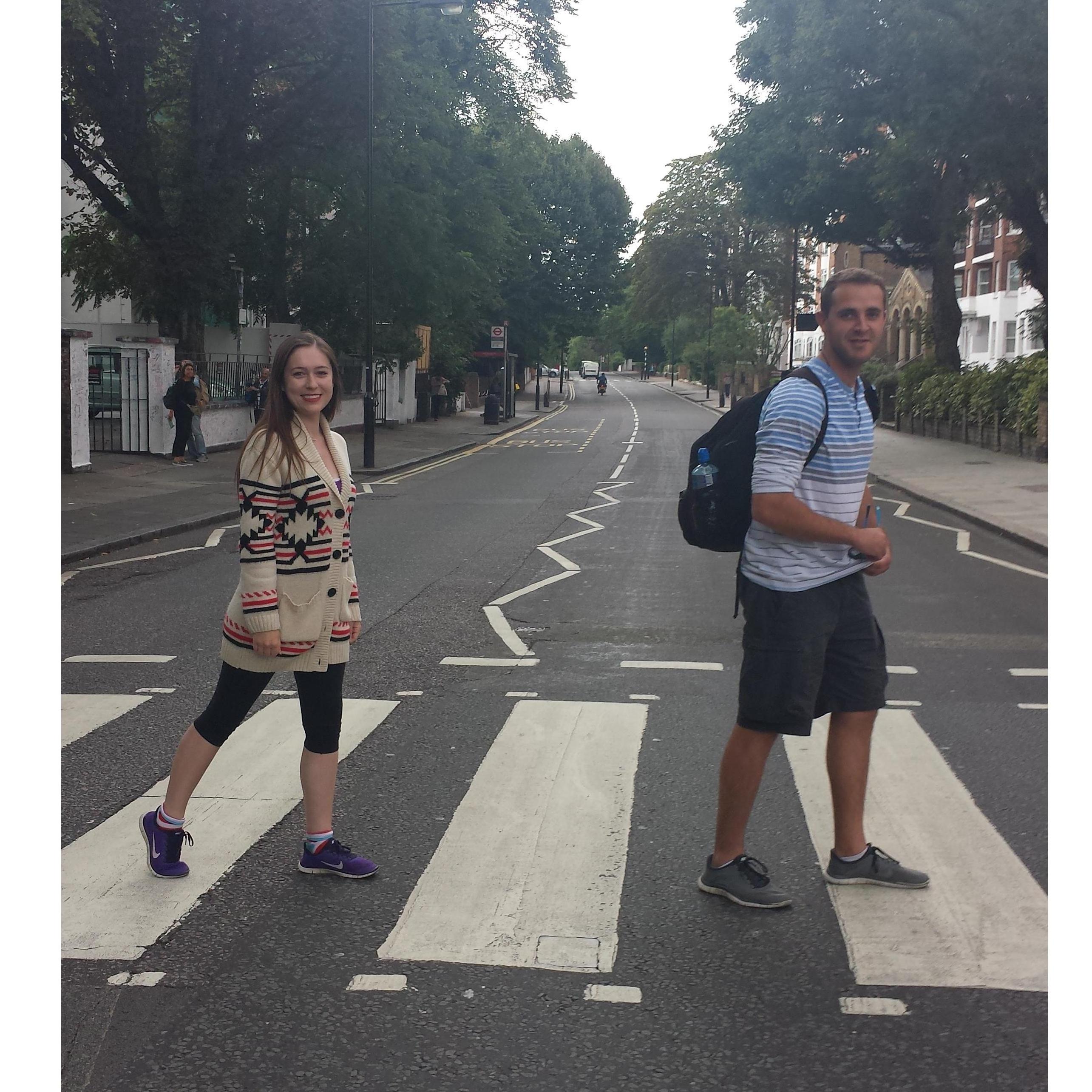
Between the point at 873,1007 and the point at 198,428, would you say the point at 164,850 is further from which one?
the point at 198,428

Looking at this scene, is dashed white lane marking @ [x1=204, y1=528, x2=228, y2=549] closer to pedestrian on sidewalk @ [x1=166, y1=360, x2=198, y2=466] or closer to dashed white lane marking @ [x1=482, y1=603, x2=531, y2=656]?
dashed white lane marking @ [x1=482, y1=603, x2=531, y2=656]

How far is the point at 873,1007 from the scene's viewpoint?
3.35m

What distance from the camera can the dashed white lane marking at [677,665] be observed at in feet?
25.1

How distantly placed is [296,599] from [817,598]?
1.61 m

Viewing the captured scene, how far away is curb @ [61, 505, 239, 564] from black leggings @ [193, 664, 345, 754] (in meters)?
7.99

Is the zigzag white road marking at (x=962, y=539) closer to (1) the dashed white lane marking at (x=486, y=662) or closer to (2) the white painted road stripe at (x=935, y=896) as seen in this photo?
(1) the dashed white lane marking at (x=486, y=662)

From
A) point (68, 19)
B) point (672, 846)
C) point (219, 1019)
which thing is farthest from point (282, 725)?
point (68, 19)

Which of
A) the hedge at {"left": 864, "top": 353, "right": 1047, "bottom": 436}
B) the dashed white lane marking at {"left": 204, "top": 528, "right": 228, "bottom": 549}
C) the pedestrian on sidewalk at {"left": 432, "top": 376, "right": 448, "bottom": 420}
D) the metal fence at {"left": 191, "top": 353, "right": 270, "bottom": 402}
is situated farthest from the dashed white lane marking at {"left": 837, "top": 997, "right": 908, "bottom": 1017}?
the pedestrian on sidewalk at {"left": 432, "top": 376, "right": 448, "bottom": 420}

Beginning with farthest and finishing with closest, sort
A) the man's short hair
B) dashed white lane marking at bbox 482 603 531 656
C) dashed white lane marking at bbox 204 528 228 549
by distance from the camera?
dashed white lane marking at bbox 204 528 228 549 < dashed white lane marking at bbox 482 603 531 656 < the man's short hair

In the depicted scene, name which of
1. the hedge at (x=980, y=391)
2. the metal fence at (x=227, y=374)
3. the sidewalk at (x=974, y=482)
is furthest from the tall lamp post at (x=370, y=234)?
the hedge at (x=980, y=391)

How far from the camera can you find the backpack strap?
3898mm

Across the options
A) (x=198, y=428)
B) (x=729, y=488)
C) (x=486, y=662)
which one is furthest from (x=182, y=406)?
(x=729, y=488)

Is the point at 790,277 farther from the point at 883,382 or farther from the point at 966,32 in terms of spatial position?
the point at 966,32

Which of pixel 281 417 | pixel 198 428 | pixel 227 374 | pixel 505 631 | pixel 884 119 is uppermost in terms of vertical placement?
pixel 884 119
